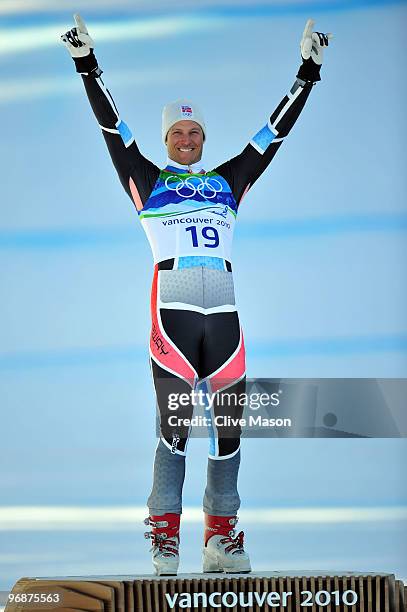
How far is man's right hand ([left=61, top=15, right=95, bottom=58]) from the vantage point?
3.36m

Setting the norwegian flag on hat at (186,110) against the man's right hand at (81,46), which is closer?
the man's right hand at (81,46)

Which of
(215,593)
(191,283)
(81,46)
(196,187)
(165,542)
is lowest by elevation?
(215,593)

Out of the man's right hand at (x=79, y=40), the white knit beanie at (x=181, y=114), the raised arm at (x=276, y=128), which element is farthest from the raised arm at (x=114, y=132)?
the raised arm at (x=276, y=128)

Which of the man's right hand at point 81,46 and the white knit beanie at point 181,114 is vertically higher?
the man's right hand at point 81,46

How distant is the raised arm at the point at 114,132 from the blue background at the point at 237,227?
0.58 meters

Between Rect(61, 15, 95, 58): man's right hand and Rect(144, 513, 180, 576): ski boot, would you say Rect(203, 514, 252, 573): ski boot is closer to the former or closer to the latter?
Rect(144, 513, 180, 576): ski boot

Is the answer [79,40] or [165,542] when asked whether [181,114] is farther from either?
[165,542]

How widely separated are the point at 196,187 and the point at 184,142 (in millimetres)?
157

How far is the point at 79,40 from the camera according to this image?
336 cm

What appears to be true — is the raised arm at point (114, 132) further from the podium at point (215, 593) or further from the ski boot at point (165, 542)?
the podium at point (215, 593)

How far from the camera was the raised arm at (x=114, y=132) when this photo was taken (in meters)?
3.39

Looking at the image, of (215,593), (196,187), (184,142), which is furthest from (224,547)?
(184,142)

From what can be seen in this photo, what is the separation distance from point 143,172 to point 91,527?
128cm

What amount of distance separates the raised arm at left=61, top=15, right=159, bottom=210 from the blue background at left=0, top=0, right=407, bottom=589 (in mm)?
577
